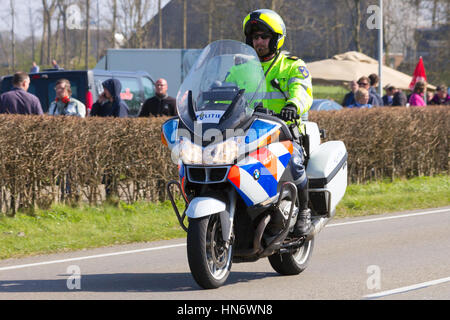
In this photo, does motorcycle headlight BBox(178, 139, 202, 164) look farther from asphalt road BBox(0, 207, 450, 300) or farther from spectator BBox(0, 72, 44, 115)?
spectator BBox(0, 72, 44, 115)

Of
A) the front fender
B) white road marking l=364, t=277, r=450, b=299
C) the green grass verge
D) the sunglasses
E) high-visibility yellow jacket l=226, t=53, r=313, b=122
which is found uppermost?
the sunglasses

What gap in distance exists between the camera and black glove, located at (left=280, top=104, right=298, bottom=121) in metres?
6.53

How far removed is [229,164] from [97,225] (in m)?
4.82

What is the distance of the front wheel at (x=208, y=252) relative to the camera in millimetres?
5938

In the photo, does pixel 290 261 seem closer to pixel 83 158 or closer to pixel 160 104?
pixel 83 158

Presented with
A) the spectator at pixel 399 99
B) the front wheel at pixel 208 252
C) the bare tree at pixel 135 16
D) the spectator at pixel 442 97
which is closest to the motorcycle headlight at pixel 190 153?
the front wheel at pixel 208 252

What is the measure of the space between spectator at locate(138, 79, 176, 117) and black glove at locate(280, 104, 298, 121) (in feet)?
24.0

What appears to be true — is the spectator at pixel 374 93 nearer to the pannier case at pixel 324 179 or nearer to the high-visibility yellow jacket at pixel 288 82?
the pannier case at pixel 324 179

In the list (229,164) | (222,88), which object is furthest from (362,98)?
(229,164)

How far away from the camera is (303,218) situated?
23.0 feet

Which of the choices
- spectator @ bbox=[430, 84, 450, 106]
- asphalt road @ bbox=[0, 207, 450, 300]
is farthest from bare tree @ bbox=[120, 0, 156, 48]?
asphalt road @ bbox=[0, 207, 450, 300]
